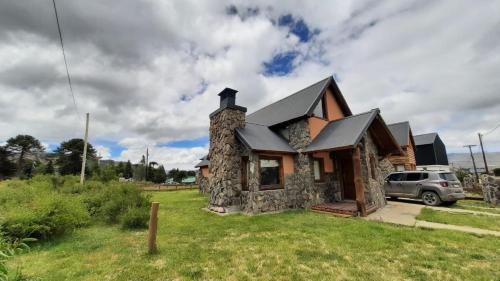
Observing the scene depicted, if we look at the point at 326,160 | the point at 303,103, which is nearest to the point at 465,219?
the point at 326,160

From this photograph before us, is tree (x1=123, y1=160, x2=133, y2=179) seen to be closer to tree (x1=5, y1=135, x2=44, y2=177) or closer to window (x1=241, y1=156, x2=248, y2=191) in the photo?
tree (x1=5, y1=135, x2=44, y2=177)

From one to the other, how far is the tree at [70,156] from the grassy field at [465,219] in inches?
2168

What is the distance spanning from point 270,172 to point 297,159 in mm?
1801

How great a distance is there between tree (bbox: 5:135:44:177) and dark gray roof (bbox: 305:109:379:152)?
6251cm

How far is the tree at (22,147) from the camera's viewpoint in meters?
46.3

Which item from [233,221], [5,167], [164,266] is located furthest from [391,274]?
[5,167]

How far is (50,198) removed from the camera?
6547mm

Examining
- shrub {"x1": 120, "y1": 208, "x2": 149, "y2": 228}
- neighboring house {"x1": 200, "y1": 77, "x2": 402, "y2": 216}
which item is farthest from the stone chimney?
shrub {"x1": 120, "y1": 208, "x2": 149, "y2": 228}

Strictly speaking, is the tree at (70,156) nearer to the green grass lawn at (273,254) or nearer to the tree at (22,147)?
the tree at (22,147)

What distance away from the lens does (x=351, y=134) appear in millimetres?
9812

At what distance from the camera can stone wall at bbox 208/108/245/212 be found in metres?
10.4

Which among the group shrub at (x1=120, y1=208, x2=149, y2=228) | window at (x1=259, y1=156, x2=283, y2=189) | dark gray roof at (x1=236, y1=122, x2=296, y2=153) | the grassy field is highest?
dark gray roof at (x1=236, y1=122, x2=296, y2=153)

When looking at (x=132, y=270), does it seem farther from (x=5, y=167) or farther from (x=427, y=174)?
(x=5, y=167)

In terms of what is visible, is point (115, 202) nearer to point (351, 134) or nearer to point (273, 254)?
point (273, 254)
